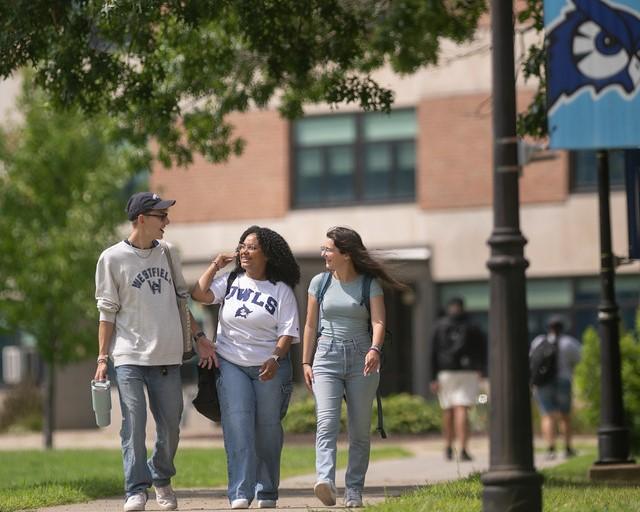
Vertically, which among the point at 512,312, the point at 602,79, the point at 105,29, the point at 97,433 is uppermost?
the point at 105,29

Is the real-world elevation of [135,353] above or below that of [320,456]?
above

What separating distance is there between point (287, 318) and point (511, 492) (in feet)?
9.10

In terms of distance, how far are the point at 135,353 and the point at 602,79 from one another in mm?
3533

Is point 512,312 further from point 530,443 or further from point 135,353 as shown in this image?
point 135,353

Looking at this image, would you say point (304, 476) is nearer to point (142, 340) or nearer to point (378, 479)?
point (378, 479)

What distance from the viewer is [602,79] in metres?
8.83

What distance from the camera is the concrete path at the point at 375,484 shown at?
1080 centimetres

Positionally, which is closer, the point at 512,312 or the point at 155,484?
the point at 512,312

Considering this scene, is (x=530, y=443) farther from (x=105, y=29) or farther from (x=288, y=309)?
(x=105, y=29)

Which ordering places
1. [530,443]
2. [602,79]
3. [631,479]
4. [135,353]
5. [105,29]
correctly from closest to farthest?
1. [530,443]
2. [602,79]
3. [135,353]
4. [105,29]
5. [631,479]

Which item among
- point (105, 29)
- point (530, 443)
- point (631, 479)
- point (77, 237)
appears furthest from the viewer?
point (77, 237)

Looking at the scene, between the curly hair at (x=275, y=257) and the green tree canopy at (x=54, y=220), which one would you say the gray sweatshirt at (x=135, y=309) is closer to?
the curly hair at (x=275, y=257)

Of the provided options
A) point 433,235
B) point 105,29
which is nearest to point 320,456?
point 105,29

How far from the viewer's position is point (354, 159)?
3022 cm
